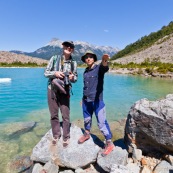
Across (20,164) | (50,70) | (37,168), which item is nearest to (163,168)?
(37,168)

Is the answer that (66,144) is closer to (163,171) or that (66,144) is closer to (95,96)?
(95,96)

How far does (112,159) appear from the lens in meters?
6.00

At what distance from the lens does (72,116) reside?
45.4 ft

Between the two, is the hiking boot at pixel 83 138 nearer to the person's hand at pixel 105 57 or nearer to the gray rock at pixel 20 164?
the gray rock at pixel 20 164

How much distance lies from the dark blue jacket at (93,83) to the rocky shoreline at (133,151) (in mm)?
1339

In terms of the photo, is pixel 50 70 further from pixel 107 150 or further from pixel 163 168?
pixel 163 168

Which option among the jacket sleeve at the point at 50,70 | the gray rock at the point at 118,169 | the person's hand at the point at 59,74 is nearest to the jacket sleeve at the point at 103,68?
the person's hand at the point at 59,74

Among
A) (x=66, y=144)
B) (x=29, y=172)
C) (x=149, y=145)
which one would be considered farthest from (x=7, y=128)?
(x=149, y=145)

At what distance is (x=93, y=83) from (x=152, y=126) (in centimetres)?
214

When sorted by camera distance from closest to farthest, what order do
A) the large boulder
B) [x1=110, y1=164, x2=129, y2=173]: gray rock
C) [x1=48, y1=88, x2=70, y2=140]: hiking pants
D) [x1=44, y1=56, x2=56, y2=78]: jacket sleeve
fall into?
[x1=110, y1=164, x2=129, y2=173]: gray rock → the large boulder → [x1=44, y1=56, x2=56, y2=78]: jacket sleeve → [x1=48, y1=88, x2=70, y2=140]: hiking pants

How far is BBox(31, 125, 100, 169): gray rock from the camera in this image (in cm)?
622

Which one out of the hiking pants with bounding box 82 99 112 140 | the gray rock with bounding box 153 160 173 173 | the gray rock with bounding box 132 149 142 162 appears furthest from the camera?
the gray rock with bounding box 132 149 142 162

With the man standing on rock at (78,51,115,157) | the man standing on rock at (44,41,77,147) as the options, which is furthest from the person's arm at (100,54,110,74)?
the man standing on rock at (44,41,77,147)

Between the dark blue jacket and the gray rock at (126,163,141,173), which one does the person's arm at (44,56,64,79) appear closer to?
the dark blue jacket
